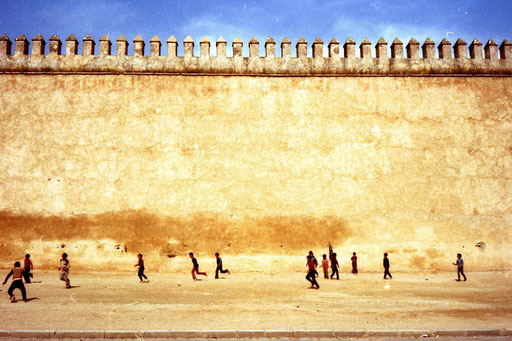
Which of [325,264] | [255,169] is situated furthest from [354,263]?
[255,169]

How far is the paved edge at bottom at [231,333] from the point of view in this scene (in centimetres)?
498

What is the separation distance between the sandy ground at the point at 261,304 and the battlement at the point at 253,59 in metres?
6.42

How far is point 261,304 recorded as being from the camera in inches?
270

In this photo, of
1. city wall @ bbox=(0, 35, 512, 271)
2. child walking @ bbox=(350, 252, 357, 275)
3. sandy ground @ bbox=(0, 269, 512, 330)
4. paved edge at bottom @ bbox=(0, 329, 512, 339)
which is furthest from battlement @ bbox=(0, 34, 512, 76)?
paved edge at bottom @ bbox=(0, 329, 512, 339)

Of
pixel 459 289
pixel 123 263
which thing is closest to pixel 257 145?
pixel 123 263

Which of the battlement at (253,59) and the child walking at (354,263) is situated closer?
the child walking at (354,263)

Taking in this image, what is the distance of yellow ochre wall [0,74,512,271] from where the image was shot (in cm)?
1179

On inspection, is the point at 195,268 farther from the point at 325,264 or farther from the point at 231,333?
the point at 231,333

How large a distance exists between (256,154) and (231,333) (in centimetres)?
775

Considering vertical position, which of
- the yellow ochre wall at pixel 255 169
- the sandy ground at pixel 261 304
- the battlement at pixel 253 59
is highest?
the battlement at pixel 253 59

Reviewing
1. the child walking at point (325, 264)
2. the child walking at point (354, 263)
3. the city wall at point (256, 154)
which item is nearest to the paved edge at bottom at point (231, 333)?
the child walking at point (325, 264)

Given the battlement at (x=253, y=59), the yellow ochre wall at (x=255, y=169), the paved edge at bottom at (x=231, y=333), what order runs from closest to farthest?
the paved edge at bottom at (x=231, y=333)
the yellow ochre wall at (x=255, y=169)
the battlement at (x=253, y=59)

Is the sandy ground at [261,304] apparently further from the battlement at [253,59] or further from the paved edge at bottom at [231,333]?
the battlement at [253,59]

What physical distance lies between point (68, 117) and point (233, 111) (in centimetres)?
513
